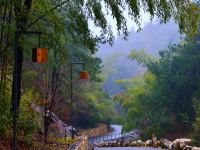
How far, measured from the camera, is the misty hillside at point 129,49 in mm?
105544

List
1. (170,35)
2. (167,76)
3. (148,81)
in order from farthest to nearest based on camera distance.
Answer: (170,35) < (148,81) < (167,76)

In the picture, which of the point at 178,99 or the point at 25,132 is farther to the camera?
the point at 178,99

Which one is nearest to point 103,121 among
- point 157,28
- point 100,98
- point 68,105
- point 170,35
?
point 100,98

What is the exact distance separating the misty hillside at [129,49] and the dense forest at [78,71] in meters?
38.3

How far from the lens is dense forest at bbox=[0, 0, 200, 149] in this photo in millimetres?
10875

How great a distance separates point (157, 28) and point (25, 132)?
161871mm

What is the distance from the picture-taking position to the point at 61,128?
2403 cm

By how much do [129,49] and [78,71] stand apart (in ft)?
398

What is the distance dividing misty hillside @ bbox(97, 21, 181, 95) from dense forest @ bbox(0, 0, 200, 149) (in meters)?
38.3

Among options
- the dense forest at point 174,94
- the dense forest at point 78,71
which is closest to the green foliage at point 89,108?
the dense forest at point 78,71

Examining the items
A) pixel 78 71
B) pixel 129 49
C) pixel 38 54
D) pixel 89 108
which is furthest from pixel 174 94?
pixel 129 49

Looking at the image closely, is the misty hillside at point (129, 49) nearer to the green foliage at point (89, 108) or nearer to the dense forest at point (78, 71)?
the dense forest at point (78, 71)

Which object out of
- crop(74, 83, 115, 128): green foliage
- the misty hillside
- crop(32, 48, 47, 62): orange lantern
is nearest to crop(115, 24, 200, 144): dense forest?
crop(74, 83, 115, 128): green foliage

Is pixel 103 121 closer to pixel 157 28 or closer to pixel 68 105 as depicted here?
pixel 68 105
